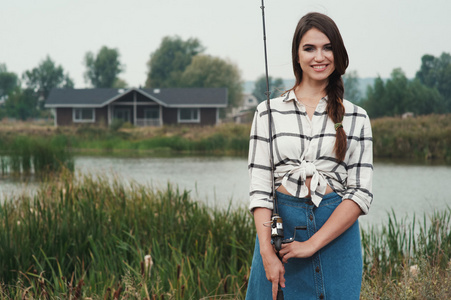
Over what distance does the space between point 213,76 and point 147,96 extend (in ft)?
71.2

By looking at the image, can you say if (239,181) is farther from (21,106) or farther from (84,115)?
(21,106)

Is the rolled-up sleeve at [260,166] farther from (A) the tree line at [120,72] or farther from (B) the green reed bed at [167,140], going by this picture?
(A) the tree line at [120,72]

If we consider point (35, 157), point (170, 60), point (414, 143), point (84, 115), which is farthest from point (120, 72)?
point (35, 157)

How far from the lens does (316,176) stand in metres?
1.87

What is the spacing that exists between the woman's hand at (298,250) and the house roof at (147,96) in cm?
3656

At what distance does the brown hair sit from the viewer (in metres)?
1.89

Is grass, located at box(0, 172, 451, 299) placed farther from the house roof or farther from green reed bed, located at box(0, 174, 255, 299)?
the house roof

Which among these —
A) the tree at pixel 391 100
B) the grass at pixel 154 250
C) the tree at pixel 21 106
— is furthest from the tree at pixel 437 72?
the grass at pixel 154 250

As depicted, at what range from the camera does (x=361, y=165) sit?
1.92m

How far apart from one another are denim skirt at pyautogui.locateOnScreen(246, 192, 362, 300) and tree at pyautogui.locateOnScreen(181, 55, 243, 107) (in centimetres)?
5718

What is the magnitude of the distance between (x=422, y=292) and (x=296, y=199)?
1.55 m

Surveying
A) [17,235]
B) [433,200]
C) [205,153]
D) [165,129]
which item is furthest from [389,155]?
[17,235]

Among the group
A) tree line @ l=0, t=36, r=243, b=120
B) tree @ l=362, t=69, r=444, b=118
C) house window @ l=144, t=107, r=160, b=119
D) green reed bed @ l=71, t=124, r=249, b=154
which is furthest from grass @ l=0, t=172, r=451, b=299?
tree line @ l=0, t=36, r=243, b=120

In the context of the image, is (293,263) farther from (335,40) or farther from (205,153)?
(205,153)
